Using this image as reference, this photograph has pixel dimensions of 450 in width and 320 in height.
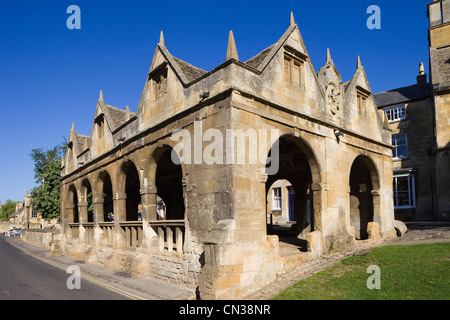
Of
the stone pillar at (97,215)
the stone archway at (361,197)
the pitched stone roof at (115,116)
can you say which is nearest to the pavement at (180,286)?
the stone archway at (361,197)

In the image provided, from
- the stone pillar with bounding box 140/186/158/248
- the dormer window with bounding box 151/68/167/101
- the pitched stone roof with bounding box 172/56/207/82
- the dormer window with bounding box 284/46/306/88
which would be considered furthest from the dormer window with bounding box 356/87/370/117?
the stone pillar with bounding box 140/186/158/248

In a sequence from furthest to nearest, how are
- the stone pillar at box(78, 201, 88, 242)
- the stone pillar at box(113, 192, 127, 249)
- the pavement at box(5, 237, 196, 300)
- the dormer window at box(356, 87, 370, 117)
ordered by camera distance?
the stone pillar at box(78, 201, 88, 242) < the dormer window at box(356, 87, 370, 117) < the stone pillar at box(113, 192, 127, 249) < the pavement at box(5, 237, 196, 300)

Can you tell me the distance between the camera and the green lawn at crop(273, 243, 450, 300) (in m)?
7.54

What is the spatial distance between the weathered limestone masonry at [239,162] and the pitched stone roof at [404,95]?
11.9 m

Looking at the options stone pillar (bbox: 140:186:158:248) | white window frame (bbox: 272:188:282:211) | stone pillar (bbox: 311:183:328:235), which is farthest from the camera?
white window frame (bbox: 272:188:282:211)

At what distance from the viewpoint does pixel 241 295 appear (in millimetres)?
8203

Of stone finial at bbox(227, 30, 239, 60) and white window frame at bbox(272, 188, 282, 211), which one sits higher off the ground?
stone finial at bbox(227, 30, 239, 60)

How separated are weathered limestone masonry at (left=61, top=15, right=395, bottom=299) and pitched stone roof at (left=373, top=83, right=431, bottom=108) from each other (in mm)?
11906

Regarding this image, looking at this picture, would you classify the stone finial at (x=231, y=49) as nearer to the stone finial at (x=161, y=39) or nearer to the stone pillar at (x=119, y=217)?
the stone finial at (x=161, y=39)

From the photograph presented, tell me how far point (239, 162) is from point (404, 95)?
23156mm

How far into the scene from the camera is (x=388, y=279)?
8.51m

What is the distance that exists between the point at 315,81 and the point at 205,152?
4974 mm

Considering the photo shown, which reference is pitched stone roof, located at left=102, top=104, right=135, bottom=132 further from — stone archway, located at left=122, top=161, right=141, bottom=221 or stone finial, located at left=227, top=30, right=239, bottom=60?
stone finial, located at left=227, top=30, right=239, bottom=60
